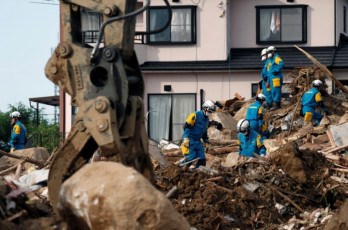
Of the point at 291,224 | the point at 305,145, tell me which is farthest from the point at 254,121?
the point at 291,224

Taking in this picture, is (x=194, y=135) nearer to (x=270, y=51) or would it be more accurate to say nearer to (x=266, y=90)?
(x=270, y=51)

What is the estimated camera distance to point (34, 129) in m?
46.2

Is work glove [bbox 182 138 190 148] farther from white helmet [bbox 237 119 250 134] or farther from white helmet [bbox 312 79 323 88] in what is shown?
white helmet [bbox 312 79 323 88]

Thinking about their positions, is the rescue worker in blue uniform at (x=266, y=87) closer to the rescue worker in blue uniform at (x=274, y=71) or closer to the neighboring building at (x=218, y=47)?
the rescue worker in blue uniform at (x=274, y=71)

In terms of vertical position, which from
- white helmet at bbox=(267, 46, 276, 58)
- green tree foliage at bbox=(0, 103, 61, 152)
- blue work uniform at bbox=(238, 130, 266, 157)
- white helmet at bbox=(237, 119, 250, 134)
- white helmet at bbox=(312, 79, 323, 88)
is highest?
white helmet at bbox=(267, 46, 276, 58)

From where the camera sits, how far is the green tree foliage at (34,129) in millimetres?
38000

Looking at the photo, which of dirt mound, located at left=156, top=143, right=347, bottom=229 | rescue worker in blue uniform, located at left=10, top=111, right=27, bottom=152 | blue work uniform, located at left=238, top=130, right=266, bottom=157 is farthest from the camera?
rescue worker in blue uniform, located at left=10, top=111, right=27, bottom=152

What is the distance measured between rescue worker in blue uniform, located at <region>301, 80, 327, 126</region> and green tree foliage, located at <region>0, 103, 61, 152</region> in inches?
386

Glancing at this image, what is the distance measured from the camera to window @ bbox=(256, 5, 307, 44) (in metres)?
39.5

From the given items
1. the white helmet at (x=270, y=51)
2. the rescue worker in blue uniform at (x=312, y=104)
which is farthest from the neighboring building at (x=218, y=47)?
the rescue worker in blue uniform at (x=312, y=104)

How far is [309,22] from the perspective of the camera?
39.6 meters

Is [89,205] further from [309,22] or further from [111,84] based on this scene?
[309,22]

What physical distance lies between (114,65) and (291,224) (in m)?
5.83

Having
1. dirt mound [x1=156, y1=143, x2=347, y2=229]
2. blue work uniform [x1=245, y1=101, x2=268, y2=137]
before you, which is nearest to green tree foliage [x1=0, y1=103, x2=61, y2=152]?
blue work uniform [x1=245, y1=101, x2=268, y2=137]
